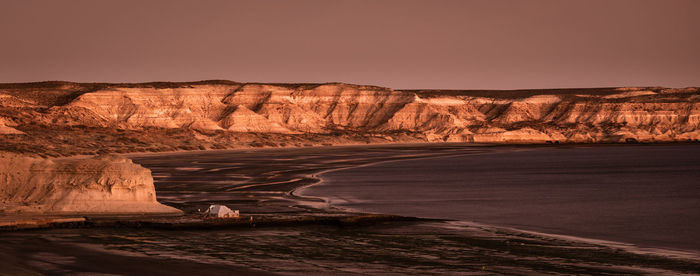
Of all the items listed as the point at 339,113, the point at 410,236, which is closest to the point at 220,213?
the point at 410,236

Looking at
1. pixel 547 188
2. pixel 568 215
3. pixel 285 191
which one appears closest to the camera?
pixel 568 215

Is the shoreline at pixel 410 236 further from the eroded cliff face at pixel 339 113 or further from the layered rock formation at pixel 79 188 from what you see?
the eroded cliff face at pixel 339 113

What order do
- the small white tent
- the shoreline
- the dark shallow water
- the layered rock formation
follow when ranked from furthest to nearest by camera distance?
1. the dark shallow water
2. the layered rock formation
3. the small white tent
4. the shoreline

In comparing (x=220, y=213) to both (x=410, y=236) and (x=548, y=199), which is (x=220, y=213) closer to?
(x=410, y=236)

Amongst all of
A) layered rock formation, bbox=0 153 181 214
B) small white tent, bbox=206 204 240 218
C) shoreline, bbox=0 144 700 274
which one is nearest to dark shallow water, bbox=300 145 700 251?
shoreline, bbox=0 144 700 274

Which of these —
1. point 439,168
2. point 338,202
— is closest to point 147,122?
point 439,168

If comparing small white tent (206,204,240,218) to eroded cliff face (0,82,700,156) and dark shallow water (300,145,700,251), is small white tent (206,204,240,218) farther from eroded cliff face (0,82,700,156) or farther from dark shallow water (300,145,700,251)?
eroded cliff face (0,82,700,156)

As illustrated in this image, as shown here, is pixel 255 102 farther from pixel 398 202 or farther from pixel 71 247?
pixel 71 247
